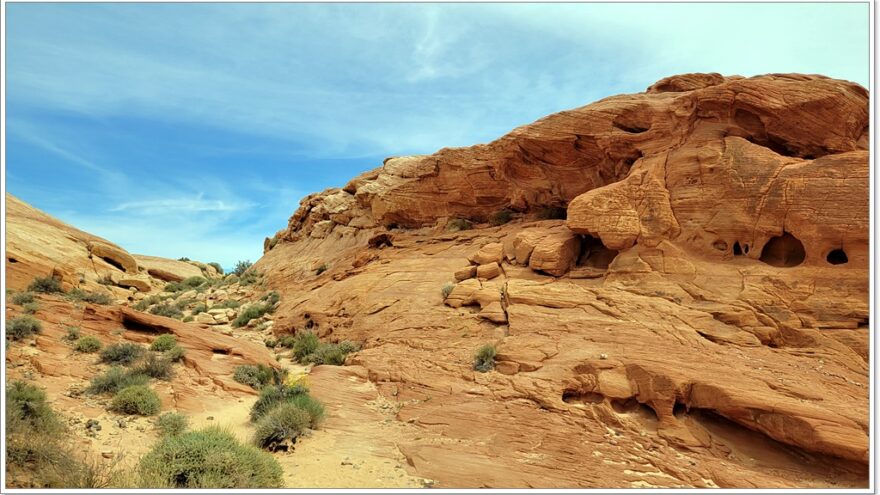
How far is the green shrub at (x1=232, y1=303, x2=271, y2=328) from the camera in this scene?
2303cm

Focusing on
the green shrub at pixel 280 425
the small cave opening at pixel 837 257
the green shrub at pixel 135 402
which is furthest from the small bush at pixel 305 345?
the small cave opening at pixel 837 257

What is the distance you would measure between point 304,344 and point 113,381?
725 cm

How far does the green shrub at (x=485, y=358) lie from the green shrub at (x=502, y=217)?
35.6 ft

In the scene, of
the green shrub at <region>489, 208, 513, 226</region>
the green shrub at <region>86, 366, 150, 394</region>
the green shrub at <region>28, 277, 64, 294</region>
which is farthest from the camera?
the green shrub at <region>489, 208, 513, 226</region>

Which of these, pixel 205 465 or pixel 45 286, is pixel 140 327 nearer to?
pixel 45 286

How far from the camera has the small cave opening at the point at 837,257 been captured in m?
13.6

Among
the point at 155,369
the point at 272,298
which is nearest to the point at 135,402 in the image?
the point at 155,369

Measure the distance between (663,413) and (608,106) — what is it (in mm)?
11992

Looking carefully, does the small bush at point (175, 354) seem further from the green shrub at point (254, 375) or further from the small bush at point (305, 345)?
the small bush at point (305, 345)

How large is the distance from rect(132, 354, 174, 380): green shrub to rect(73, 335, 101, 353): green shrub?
156cm

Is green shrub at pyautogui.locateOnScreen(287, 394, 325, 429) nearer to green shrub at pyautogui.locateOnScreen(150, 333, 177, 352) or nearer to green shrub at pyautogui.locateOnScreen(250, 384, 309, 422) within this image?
green shrub at pyautogui.locateOnScreen(250, 384, 309, 422)

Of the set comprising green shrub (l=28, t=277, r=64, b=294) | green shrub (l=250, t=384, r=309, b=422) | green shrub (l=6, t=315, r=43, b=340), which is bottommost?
green shrub (l=250, t=384, r=309, b=422)

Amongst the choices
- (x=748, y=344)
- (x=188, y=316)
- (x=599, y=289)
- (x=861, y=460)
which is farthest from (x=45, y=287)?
(x=861, y=460)

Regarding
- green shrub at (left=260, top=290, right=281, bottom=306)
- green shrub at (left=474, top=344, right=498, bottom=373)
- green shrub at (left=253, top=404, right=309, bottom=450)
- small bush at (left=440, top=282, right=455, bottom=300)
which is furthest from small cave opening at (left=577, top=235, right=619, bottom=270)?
green shrub at (left=260, top=290, right=281, bottom=306)
